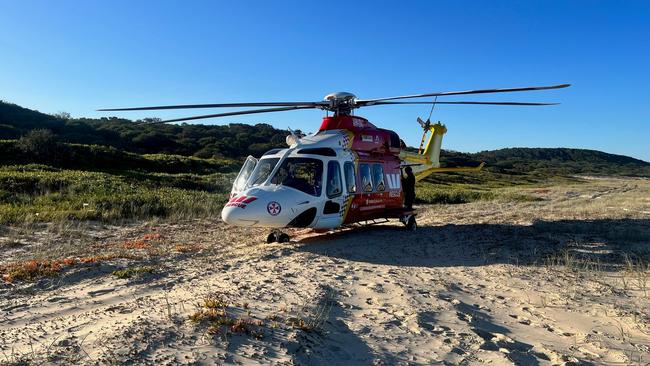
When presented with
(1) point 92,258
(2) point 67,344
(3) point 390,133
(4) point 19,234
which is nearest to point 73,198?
(4) point 19,234

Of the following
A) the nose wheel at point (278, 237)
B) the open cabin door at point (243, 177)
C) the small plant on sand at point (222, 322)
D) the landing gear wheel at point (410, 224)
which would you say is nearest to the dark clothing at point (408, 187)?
the landing gear wheel at point (410, 224)

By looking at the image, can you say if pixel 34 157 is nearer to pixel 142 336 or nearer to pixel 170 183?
pixel 170 183

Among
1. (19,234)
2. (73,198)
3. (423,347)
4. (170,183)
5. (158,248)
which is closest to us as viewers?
(423,347)

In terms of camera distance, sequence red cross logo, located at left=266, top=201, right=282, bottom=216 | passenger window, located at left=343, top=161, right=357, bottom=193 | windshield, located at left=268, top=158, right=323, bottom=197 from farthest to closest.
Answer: passenger window, located at left=343, top=161, right=357, bottom=193 < windshield, located at left=268, top=158, right=323, bottom=197 < red cross logo, located at left=266, top=201, right=282, bottom=216

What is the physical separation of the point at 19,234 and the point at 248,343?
9925 millimetres

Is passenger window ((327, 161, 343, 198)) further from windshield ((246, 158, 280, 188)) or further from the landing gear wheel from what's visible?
the landing gear wheel

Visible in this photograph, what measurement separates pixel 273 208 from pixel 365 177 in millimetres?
3727

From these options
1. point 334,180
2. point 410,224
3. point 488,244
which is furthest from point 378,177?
point 488,244

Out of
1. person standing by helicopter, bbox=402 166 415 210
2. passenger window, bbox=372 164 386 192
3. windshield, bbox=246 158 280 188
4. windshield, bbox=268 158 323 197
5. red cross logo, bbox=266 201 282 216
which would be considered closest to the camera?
red cross logo, bbox=266 201 282 216

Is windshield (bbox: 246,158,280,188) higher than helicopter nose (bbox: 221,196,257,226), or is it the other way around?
windshield (bbox: 246,158,280,188)

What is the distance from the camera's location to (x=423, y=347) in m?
5.30

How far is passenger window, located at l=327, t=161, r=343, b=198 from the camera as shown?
12.0m

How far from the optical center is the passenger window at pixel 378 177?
45.9 ft

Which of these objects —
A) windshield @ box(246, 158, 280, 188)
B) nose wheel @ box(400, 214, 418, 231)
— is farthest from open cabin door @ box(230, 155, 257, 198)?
nose wheel @ box(400, 214, 418, 231)
